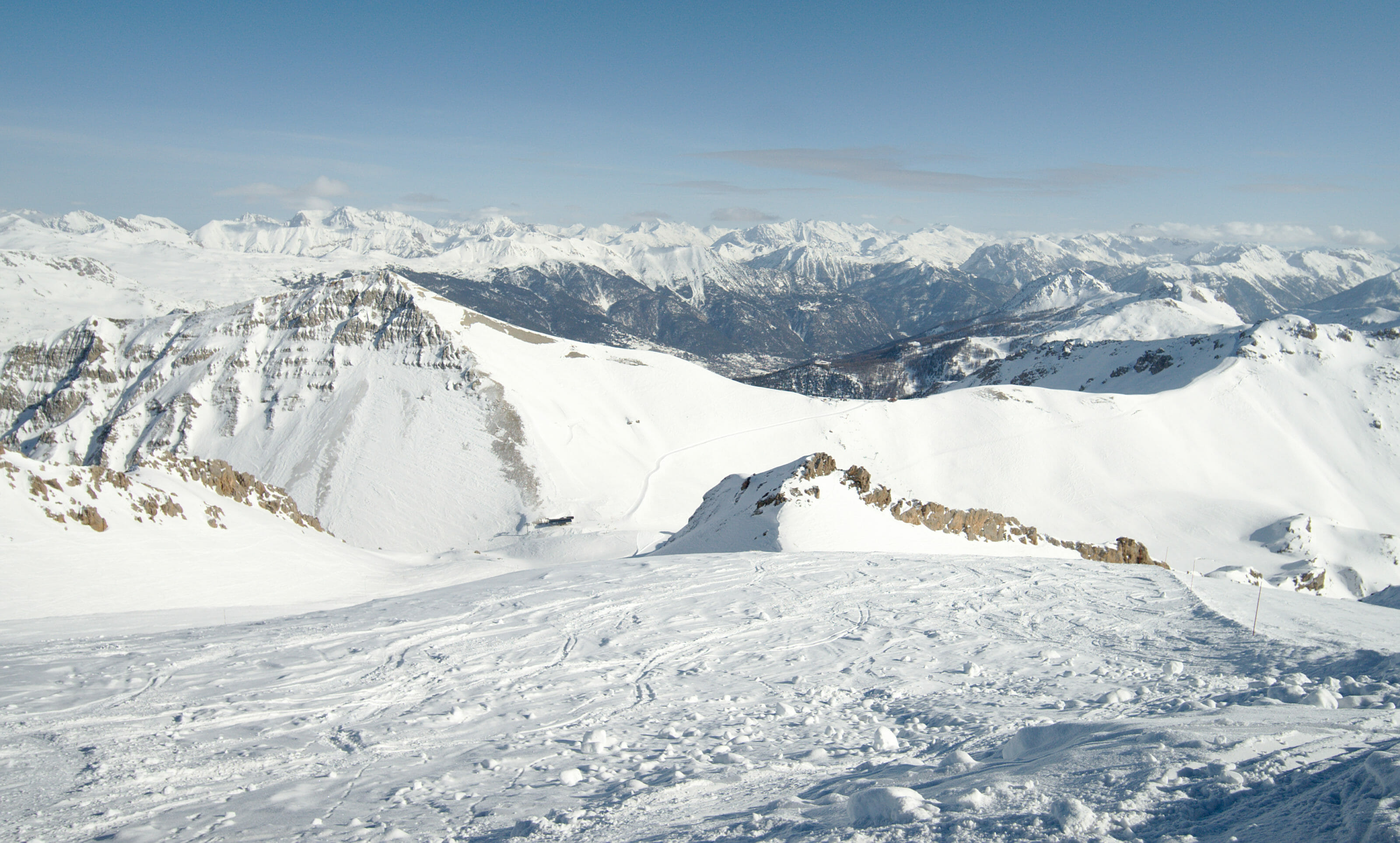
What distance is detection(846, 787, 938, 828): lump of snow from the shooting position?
4602 millimetres

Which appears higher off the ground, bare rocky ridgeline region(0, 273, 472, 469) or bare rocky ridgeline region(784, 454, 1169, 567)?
bare rocky ridgeline region(0, 273, 472, 469)

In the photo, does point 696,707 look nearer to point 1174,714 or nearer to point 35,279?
point 1174,714

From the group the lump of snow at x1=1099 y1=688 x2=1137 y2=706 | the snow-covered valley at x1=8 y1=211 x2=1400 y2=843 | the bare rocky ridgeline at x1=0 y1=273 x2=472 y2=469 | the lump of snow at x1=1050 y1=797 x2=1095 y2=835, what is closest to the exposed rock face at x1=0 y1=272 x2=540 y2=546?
the bare rocky ridgeline at x1=0 y1=273 x2=472 y2=469

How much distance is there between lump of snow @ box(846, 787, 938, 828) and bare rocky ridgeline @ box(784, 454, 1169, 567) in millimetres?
23410

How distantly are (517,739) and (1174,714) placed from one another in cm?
705

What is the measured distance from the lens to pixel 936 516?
99.3ft

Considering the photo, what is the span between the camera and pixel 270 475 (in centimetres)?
6131

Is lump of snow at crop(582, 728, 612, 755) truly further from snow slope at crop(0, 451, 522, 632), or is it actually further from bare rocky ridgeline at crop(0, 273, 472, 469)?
bare rocky ridgeline at crop(0, 273, 472, 469)

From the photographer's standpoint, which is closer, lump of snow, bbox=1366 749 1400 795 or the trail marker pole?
lump of snow, bbox=1366 749 1400 795

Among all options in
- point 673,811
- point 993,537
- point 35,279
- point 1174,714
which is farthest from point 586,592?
point 35,279

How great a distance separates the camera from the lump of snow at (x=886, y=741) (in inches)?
265

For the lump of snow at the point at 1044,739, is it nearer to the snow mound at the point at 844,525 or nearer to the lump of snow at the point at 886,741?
the lump of snow at the point at 886,741

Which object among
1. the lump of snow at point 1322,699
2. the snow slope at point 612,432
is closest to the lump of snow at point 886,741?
the lump of snow at point 1322,699

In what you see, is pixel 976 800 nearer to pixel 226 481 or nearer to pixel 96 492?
pixel 96 492
